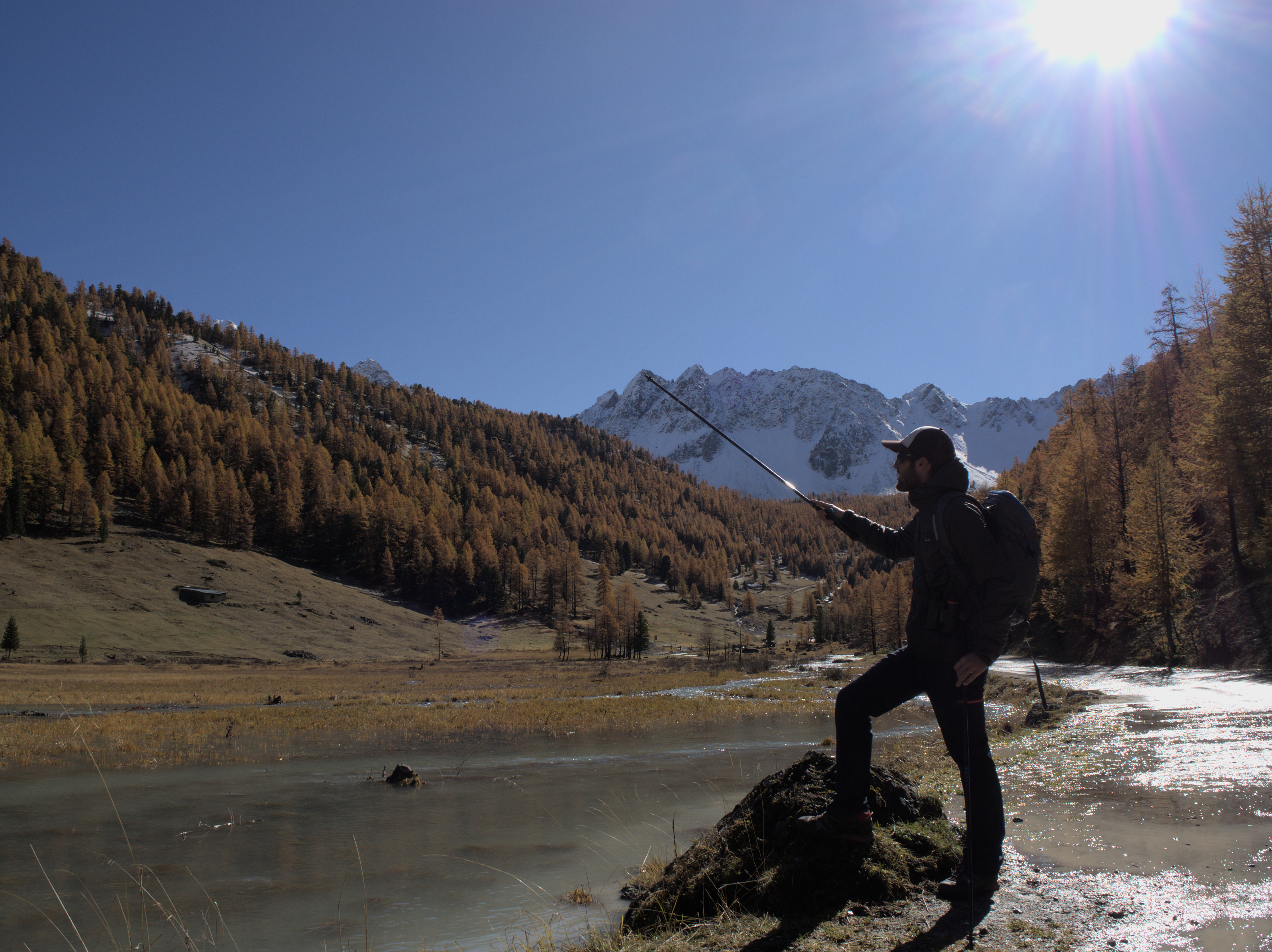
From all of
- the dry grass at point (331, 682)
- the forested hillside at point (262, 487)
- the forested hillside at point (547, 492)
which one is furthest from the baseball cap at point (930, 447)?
the forested hillside at point (262, 487)

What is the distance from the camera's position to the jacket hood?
4.23 meters

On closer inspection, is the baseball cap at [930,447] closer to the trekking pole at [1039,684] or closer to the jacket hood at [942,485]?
the jacket hood at [942,485]

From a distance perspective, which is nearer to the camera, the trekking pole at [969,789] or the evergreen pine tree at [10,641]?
the trekking pole at [969,789]

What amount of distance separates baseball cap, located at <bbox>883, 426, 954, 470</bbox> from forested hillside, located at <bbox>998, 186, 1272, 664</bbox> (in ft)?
82.4

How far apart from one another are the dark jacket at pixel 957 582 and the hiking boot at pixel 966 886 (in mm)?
1334

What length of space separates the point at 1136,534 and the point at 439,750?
3288 cm

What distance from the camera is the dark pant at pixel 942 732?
12.8ft

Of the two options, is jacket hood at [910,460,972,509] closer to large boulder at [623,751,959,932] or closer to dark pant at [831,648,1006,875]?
dark pant at [831,648,1006,875]

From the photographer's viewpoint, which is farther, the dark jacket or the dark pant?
the dark pant

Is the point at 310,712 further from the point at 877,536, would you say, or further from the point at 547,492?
the point at 547,492

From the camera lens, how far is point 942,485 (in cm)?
427

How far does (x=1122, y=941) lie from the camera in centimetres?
333

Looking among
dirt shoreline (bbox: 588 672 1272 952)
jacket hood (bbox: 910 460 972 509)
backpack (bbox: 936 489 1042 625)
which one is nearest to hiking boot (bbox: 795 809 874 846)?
dirt shoreline (bbox: 588 672 1272 952)

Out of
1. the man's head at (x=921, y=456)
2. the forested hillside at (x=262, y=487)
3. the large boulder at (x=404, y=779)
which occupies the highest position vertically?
the forested hillside at (x=262, y=487)
